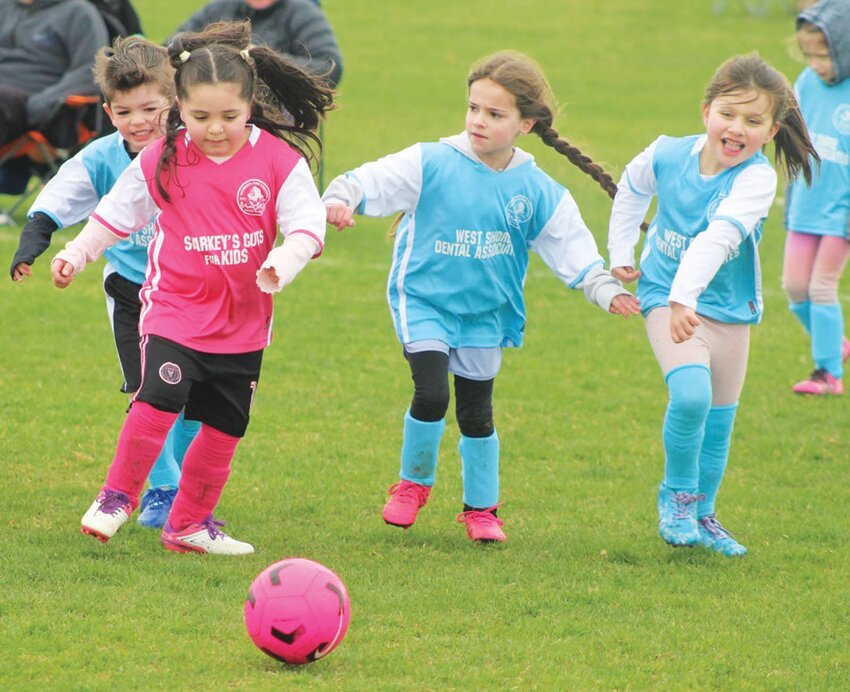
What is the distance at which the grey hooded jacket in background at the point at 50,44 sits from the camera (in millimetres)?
11375

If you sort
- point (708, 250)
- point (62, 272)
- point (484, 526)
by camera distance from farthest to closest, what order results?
point (484, 526) < point (708, 250) < point (62, 272)

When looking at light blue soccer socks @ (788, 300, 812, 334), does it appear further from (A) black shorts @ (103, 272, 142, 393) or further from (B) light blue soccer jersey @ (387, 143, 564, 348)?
(A) black shorts @ (103, 272, 142, 393)

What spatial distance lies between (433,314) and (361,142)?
1169 cm

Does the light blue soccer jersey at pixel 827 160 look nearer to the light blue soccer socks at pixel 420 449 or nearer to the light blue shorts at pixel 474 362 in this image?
the light blue shorts at pixel 474 362

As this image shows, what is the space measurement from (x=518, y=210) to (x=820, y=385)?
386cm

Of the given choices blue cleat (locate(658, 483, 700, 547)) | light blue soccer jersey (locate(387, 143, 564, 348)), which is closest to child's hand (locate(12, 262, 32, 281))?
light blue soccer jersey (locate(387, 143, 564, 348))

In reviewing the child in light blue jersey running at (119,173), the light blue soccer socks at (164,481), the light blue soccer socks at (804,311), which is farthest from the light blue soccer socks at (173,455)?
the light blue soccer socks at (804,311)

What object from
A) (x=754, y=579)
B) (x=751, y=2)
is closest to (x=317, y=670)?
(x=754, y=579)

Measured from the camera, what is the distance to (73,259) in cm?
506

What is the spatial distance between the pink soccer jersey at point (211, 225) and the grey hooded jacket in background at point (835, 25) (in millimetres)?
4171

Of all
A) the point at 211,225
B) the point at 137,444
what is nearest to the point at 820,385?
the point at 211,225

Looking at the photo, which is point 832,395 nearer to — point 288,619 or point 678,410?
point 678,410

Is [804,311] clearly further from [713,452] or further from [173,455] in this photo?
[173,455]

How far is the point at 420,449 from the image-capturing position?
5820 mm
